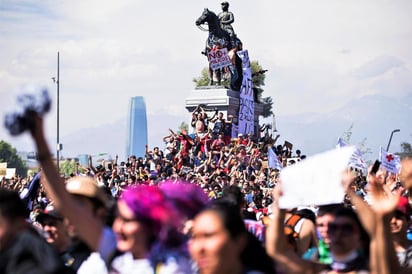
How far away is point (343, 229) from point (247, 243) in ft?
2.25

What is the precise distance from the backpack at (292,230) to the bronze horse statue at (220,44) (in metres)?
31.6

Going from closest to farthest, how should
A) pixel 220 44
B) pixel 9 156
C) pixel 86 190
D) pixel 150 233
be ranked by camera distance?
pixel 150 233
pixel 86 190
pixel 220 44
pixel 9 156

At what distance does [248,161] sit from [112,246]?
24.5 metres

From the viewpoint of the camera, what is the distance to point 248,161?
3033 cm

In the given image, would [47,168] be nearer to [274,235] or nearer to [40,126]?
[40,126]

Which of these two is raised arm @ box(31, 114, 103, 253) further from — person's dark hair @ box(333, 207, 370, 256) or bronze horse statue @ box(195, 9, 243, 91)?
bronze horse statue @ box(195, 9, 243, 91)

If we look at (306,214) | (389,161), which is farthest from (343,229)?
(389,161)

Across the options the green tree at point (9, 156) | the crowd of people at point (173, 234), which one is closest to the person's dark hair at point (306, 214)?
the crowd of people at point (173, 234)

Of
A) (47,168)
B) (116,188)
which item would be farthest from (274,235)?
(116,188)

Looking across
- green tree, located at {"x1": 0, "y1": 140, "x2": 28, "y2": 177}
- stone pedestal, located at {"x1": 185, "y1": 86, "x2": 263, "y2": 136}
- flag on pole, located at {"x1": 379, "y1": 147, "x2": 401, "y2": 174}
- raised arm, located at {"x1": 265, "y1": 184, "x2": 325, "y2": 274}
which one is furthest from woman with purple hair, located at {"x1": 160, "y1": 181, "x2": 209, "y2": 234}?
green tree, located at {"x1": 0, "y1": 140, "x2": 28, "y2": 177}

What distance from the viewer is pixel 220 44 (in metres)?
39.9

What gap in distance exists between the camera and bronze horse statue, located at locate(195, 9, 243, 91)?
39656 mm

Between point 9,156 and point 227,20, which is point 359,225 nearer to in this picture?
point 227,20

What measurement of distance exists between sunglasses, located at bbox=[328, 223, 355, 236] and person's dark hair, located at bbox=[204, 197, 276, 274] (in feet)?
1.32
